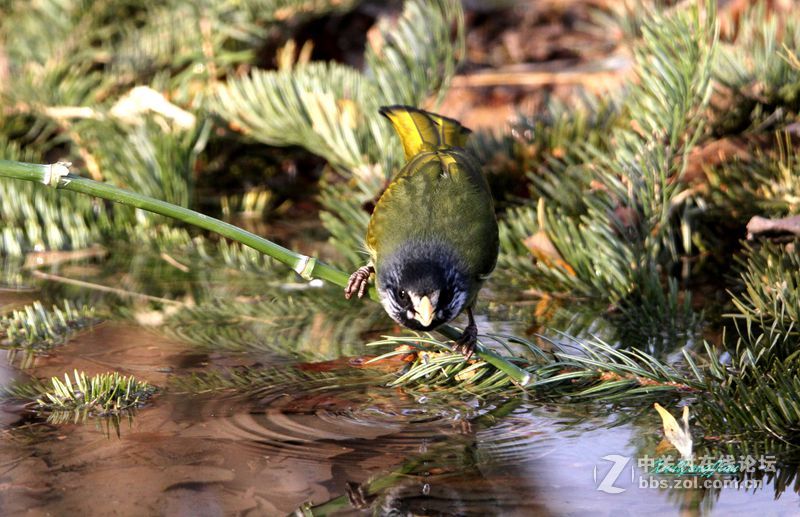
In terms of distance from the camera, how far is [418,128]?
10.7 feet

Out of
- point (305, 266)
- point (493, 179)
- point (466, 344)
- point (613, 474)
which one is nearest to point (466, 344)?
point (466, 344)

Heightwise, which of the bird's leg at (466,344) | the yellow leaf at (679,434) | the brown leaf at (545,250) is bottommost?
the yellow leaf at (679,434)

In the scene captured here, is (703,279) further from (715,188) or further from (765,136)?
(765,136)

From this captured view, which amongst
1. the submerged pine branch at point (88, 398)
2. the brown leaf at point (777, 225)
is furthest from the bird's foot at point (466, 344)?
the brown leaf at point (777, 225)

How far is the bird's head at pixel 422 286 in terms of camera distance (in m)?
2.35

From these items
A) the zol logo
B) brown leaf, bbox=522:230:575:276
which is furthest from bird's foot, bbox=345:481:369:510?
brown leaf, bbox=522:230:575:276

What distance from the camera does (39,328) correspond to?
261cm

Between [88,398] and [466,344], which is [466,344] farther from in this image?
[88,398]

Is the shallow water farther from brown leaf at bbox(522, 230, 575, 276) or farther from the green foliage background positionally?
brown leaf at bbox(522, 230, 575, 276)

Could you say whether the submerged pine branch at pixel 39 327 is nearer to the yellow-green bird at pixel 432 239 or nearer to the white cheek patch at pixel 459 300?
the yellow-green bird at pixel 432 239

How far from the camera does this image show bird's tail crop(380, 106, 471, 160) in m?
3.23

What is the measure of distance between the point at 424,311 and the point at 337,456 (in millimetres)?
601

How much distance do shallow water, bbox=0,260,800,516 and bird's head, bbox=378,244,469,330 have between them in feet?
0.62

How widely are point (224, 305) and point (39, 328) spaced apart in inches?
22.9
